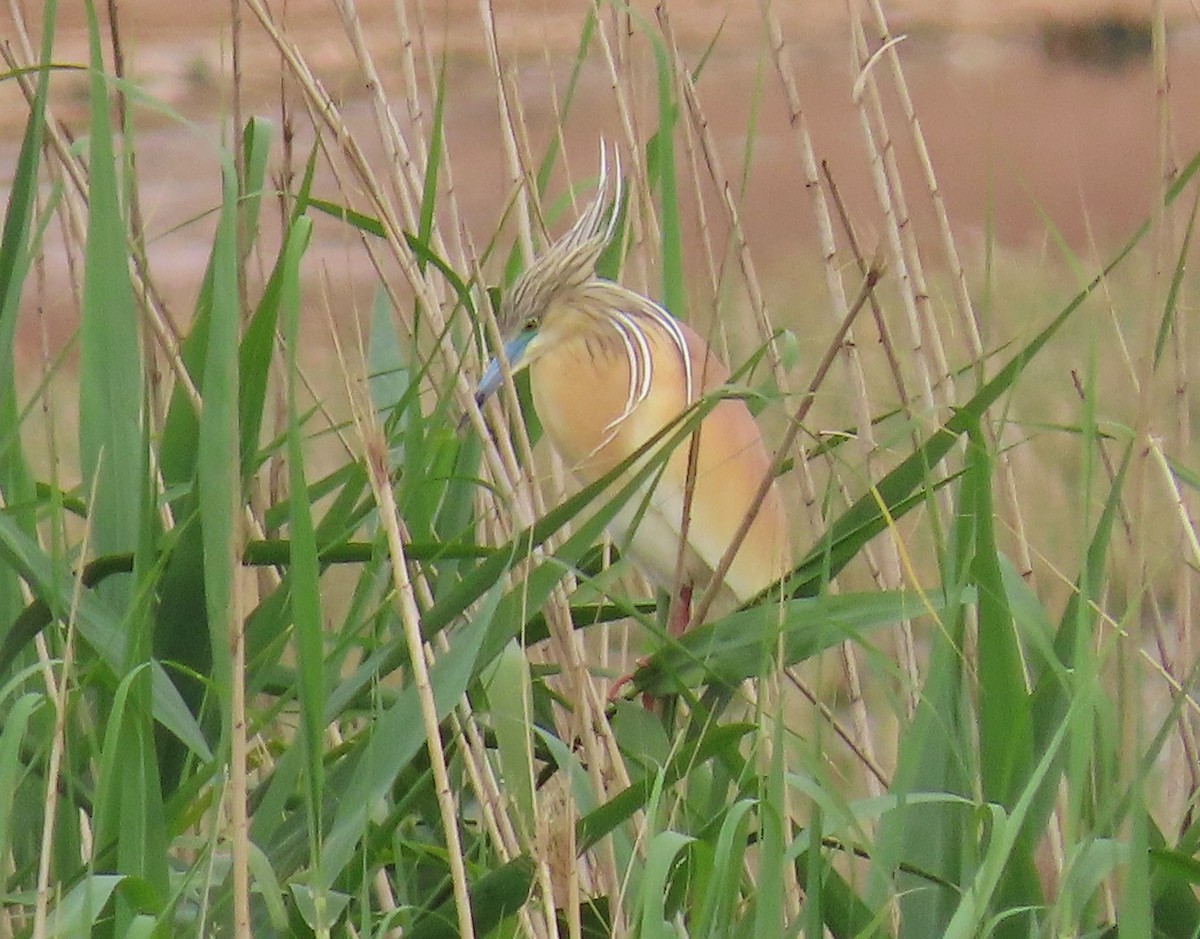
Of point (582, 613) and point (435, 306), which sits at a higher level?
point (435, 306)

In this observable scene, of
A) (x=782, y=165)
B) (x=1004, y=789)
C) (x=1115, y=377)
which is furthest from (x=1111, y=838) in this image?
(x=782, y=165)

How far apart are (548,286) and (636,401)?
0.25 ft

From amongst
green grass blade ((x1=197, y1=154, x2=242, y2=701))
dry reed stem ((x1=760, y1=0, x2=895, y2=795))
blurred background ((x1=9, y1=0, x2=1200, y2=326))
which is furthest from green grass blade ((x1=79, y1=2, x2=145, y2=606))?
blurred background ((x1=9, y1=0, x2=1200, y2=326))

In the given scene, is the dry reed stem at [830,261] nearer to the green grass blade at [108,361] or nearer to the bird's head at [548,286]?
the bird's head at [548,286]

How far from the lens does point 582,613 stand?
79 cm

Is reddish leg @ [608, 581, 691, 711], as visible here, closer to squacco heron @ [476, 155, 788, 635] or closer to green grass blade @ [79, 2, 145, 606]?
squacco heron @ [476, 155, 788, 635]

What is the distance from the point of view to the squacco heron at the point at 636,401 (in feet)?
2.73

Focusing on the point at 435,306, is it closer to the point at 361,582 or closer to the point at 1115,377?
the point at 361,582

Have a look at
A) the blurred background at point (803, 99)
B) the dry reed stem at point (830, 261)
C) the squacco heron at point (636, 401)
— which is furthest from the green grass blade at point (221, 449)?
the blurred background at point (803, 99)

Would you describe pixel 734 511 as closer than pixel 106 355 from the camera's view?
No

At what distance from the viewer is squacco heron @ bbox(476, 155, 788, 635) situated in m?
0.83

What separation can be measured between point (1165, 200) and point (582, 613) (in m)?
0.29

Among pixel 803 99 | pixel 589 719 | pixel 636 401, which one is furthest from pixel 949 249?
pixel 803 99

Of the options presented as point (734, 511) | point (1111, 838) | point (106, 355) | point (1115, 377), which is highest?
point (106, 355)
